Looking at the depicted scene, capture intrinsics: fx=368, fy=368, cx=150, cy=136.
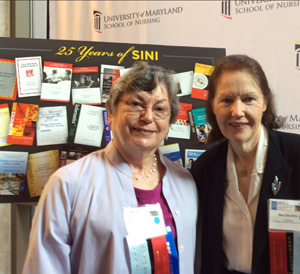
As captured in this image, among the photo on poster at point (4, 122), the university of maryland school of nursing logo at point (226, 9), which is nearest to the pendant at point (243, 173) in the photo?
the photo on poster at point (4, 122)

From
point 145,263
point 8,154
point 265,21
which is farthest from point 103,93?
point 265,21

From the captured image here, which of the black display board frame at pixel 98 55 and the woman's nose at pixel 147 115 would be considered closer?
the woman's nose at pixel 147 115

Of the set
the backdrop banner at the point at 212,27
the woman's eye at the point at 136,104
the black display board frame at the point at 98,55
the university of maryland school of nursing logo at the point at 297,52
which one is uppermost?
the backdrop banner at the point at 212,27

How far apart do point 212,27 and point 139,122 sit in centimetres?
165

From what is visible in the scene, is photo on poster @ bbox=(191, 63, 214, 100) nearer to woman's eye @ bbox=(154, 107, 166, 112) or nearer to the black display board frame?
the black display board frame

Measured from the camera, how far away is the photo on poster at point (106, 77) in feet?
7.50

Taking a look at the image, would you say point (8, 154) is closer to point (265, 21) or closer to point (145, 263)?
point (145, 263)

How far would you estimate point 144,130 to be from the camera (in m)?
1.72

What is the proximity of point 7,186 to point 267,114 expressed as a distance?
1.55m

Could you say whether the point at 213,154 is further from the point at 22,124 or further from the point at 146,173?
the point at 22,124

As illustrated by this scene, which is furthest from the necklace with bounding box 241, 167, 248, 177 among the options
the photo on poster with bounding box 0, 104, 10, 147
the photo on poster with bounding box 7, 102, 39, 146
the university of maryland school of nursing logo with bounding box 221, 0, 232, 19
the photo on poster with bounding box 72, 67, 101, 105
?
the university of maryland school of nursing logo with bounding box 221, 0, 232, 19

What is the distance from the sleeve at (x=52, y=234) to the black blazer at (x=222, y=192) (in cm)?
71

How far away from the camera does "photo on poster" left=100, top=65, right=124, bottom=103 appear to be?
2.29 meters

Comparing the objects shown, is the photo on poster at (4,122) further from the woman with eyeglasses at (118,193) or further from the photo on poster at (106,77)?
the woman with eyeglasses at (118,193)
